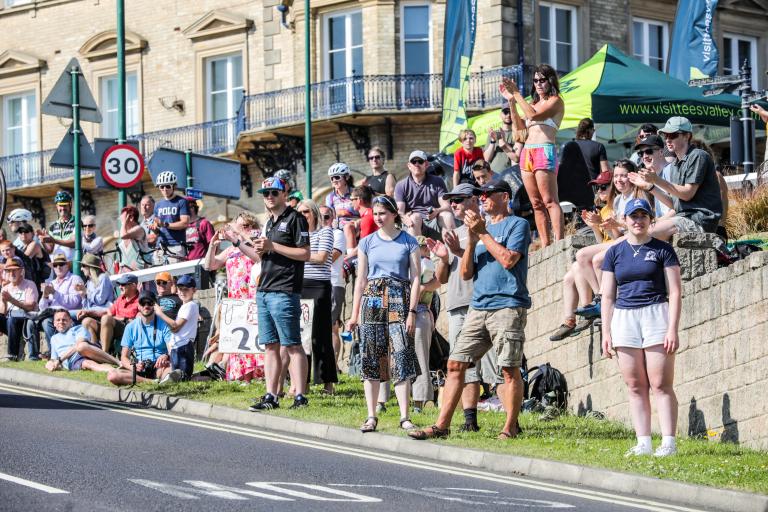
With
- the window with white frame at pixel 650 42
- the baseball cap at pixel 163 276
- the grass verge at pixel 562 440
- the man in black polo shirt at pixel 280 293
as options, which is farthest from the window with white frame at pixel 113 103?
the man in black polo shirt at pixel 280 293

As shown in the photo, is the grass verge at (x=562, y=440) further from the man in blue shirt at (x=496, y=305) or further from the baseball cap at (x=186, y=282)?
the baseball cap at (x=186, y=282)

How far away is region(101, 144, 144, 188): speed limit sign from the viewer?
2241 cm

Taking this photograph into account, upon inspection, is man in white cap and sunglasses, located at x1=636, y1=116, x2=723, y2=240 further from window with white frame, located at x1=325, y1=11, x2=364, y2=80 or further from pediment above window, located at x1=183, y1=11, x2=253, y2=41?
pediment above window, located at x1=183, y1=11, x2=253, y2=41

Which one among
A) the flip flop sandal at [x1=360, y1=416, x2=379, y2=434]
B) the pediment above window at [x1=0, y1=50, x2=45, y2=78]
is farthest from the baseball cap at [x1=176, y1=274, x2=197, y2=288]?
the pediment above window at [x1=0, y1=50, x2=45, y2=78]

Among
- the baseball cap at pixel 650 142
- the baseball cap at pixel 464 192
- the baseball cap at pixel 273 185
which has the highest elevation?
the baseball cap at pixel 650 142

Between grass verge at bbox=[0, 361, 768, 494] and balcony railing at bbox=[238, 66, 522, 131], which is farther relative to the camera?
balcony railing at bbox=[238, 66, 522, 131]

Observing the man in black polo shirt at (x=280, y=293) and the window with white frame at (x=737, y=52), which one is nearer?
the man in black polo shirt at (x=280, y=293)

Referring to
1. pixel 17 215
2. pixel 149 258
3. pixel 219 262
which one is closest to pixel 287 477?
pixel 219 262

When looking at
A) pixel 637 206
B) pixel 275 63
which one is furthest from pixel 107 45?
pixel 637 206

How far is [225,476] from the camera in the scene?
11.6 meters

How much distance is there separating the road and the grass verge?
0.49 m

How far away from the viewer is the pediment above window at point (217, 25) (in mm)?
40500

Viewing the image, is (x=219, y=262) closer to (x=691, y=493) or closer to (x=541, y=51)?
(x=691, y=493)

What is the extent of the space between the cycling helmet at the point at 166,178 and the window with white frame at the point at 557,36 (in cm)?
1673
